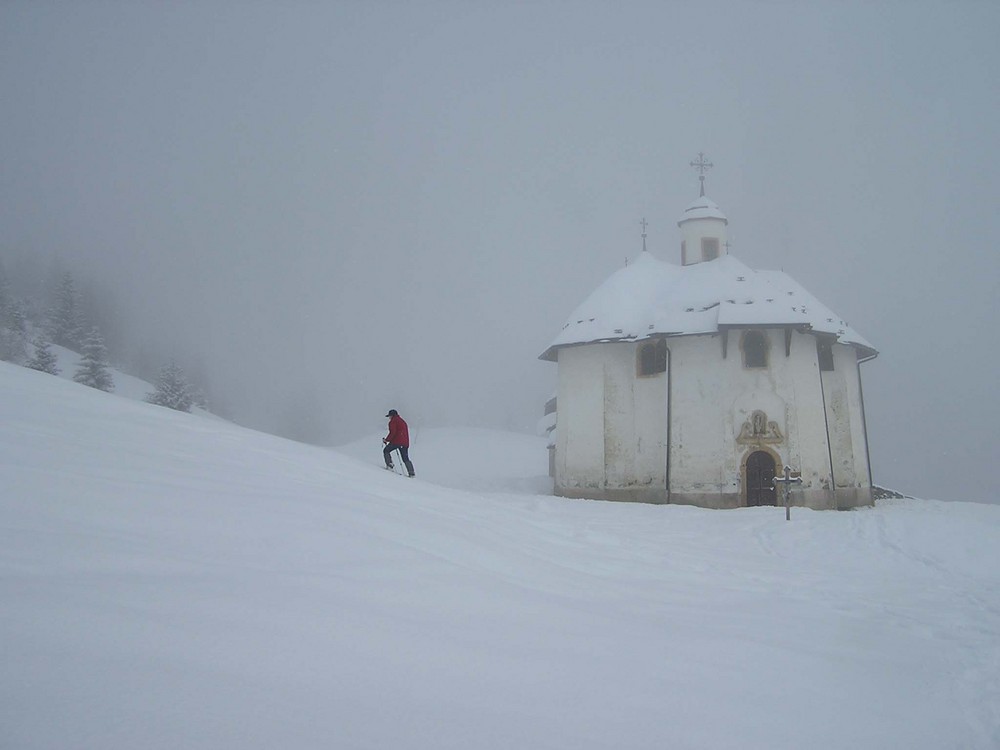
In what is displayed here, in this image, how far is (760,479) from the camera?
23688 millimetres

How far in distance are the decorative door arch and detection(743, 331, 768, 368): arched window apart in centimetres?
320

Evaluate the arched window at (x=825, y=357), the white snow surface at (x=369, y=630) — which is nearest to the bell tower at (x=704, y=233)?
the arched window at (x=825, y=357)

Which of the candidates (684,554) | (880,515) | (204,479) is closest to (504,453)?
(880,515)

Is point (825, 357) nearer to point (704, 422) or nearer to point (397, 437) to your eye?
point (704, 422)

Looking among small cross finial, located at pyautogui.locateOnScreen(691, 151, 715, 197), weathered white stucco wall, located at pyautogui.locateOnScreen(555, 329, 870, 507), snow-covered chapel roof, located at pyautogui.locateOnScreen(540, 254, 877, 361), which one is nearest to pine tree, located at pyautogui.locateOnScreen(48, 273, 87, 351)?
snow-covered chapel roof, located at pyautogui.locateOnScreen(540, 254, 877, 361)

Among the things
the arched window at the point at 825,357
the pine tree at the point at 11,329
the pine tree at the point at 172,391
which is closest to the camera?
the arched window at the point at 825,357

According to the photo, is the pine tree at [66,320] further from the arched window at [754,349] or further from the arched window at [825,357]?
the arched window at [825,357]

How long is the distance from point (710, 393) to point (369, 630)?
22.6 meters

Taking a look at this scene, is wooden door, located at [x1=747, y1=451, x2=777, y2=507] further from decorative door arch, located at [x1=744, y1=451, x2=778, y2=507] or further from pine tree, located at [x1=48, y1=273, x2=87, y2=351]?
pine tree, located at [x1=48, y1=273, x2=87, y2=351]

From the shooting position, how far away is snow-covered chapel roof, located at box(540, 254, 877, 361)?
79.6 feet

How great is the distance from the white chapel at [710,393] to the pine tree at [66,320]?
43910 millimetres

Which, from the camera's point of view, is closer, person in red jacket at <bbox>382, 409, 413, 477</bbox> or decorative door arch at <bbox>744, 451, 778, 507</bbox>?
person in red jacket at <bbox>382, 409, 413, 477</bbox>

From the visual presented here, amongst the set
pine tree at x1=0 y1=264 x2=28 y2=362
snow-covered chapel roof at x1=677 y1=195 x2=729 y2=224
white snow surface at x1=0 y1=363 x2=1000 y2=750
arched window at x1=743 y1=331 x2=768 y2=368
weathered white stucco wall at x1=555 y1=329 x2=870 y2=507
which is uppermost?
snow-covered chapel roof at x1=677 y1=195 x2=729 y2=224

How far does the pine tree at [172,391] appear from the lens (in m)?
41.2
